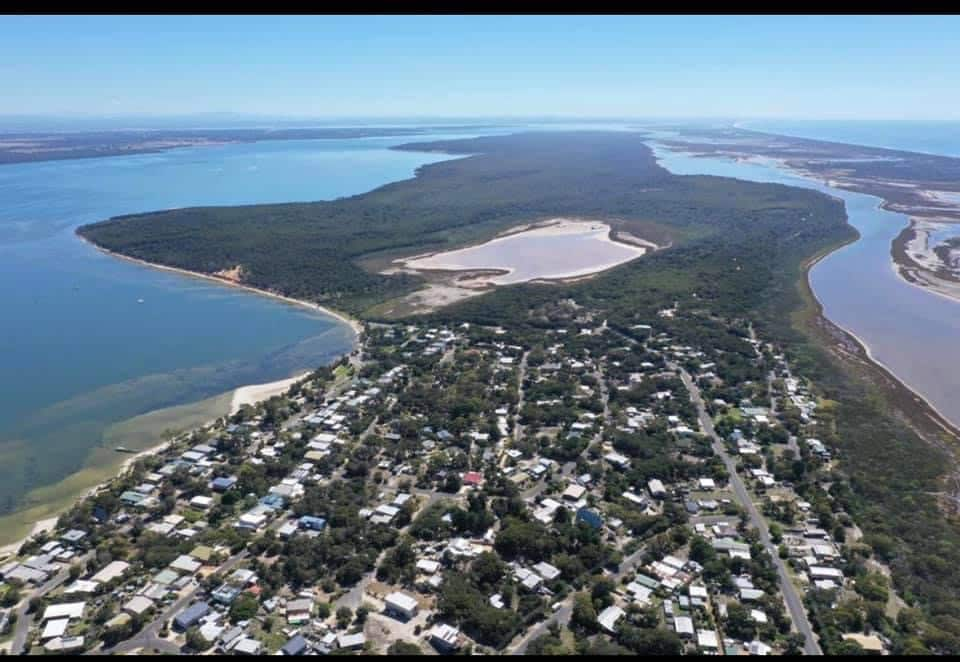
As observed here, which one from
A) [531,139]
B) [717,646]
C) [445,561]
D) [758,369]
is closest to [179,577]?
[445,561]

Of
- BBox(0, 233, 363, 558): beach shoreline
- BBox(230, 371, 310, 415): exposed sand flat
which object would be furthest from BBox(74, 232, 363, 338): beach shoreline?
BBox(230, 371, 310, 415): exposed sand flat

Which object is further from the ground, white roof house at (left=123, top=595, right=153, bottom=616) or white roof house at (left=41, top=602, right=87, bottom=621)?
white roof house at (left=41, top=602, right=87, bottom=621)

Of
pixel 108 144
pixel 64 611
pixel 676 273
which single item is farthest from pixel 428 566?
pixel 108 144

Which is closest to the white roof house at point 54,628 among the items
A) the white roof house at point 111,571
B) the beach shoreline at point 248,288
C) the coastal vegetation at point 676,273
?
the white roof house at point 111,571

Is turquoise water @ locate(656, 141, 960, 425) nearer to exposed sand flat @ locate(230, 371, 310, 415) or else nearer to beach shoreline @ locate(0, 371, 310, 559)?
exposed sand flat @ locate(230, 371, 310, 415)

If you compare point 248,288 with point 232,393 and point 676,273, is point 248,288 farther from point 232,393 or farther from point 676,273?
point 676,273
